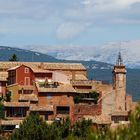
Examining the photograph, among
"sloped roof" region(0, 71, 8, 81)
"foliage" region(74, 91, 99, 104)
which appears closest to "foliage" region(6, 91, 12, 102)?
"sloped roof" region(0, 71, 8, 81)

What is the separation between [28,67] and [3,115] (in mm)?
10182

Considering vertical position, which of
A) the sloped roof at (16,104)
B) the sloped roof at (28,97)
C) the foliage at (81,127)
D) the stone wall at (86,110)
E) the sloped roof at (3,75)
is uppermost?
the sloped roof at (3,75)

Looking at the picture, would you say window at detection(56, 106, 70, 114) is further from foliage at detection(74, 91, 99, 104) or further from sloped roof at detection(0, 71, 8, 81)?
sloped roof at detection(0, 71, 8, 81)

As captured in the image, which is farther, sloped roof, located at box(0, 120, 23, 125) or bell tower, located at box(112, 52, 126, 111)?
bell tower, located at box(112, 52, 126, 111)

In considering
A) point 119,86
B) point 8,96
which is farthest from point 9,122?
point 119,86

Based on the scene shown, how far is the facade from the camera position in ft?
275

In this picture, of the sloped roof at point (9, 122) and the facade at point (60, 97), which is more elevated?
the facade at point (60, 97)

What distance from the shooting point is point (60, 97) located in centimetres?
8650

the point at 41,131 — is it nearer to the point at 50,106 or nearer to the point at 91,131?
the point at 50,106

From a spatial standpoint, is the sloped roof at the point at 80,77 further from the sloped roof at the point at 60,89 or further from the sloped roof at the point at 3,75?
the sloped roof at the point at 60,89

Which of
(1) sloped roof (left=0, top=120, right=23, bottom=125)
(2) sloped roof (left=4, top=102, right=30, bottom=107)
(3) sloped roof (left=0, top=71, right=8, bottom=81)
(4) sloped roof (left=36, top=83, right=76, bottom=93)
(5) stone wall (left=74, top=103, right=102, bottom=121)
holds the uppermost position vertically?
(3) sloped roof (left=0, top=71, right=8, bottom=81)

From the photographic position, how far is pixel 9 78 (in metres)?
91.2

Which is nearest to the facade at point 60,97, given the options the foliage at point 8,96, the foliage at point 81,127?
the foliage at point 8,96

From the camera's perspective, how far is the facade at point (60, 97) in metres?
83.9
